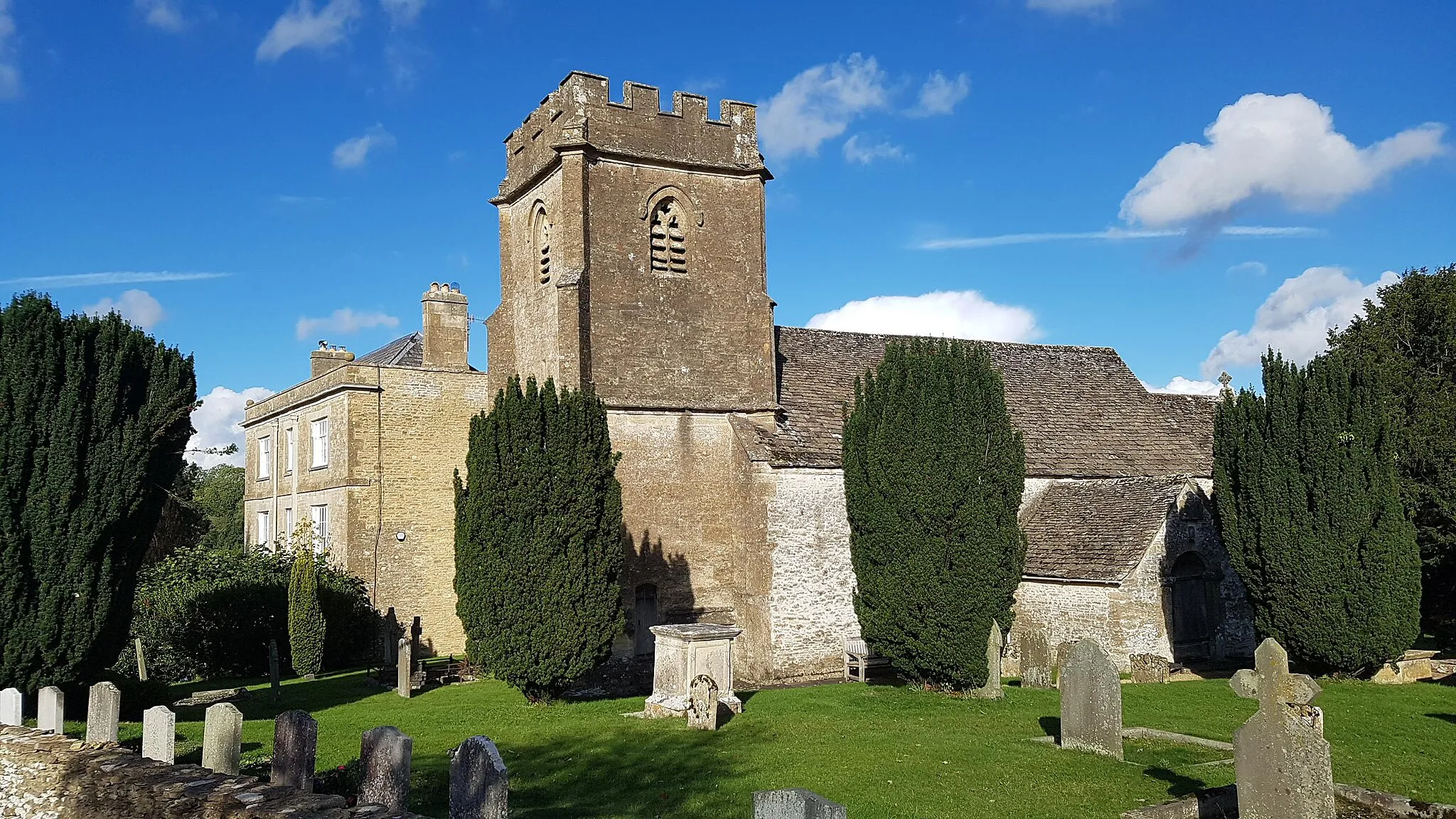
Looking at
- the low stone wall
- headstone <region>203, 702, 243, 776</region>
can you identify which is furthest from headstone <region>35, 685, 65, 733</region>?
headstone <region>203, 702, 243, 776</region>

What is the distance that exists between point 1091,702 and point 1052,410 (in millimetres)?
16953

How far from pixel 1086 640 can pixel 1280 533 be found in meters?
7.71

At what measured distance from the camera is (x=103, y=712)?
12.9m

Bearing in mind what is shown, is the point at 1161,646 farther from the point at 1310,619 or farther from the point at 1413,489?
the point at 1413,489

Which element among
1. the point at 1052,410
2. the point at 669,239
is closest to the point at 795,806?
the point at 669,239

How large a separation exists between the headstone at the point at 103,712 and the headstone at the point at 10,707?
4.21 ft

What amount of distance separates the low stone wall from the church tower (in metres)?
Answer: 11.9

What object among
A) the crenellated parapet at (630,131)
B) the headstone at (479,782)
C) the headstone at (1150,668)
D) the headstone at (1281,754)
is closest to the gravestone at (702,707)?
the headstone at (1281,754)

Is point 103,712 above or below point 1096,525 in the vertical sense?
below

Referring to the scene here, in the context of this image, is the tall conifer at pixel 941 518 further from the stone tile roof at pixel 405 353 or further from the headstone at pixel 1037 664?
the stone tile roof at pixel 405 353

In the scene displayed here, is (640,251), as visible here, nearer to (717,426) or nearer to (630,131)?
(630,131)

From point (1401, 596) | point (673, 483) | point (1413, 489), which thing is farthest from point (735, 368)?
point (1413, 489)

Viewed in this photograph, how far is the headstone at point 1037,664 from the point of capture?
762 inches

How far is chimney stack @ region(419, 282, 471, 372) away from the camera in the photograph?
2909 cm
